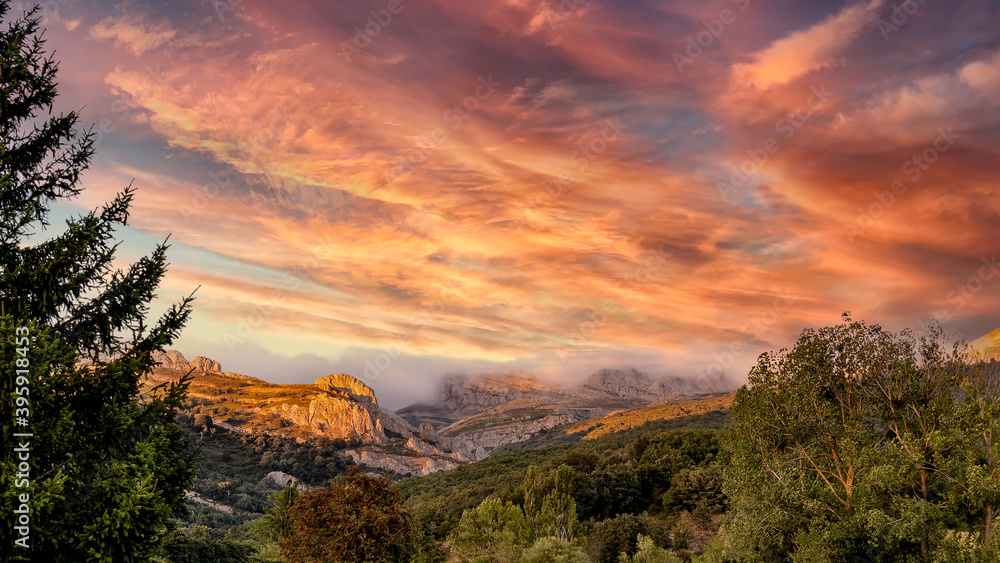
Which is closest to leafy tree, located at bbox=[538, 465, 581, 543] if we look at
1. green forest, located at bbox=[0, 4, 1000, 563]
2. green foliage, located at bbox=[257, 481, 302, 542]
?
green forest, located at bbox=[0, 4, 1000, 563]

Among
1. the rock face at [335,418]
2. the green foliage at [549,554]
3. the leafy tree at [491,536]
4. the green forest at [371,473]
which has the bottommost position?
the rock face at [335,418]

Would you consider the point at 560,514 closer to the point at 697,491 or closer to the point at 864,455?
the point at 697,491

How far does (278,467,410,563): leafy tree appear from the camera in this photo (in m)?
16.9

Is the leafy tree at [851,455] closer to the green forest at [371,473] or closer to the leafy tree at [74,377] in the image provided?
the green forest at [371,473]

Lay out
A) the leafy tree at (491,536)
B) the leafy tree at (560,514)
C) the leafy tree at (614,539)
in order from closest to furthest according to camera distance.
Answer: the leafy tree at (491,536)
the leafy tree at (614,539)
the leafy tree at (560,514)

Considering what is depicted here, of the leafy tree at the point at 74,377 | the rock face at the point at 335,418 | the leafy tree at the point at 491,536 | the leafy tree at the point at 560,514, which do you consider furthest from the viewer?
the rock face at the point at 335,418

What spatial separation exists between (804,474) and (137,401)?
26.9 meters

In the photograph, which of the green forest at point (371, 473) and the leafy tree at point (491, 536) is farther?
the leafy tree at point (491, 536)

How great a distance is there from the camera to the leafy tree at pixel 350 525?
55.6 feet

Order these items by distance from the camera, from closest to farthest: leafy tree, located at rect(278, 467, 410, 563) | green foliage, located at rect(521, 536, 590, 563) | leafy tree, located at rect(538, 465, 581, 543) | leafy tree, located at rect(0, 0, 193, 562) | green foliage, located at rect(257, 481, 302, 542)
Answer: leafy tree, located at rect(0, 0, 193, 562) < leafy tree, located at rect(278, 467, 410, 563) < green foliage, located at rect(521, 536, 590, 563) < green foliage, located at rect(257, 481, 302, 542) < leafy tree, located at rect(538, 465, 581, 543)

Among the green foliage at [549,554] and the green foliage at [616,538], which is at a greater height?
the green foliage at [549,554]

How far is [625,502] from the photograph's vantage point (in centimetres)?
5341

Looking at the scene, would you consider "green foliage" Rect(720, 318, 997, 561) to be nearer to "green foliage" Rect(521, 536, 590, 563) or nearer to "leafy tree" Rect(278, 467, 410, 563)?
"green foliage" Rect(521, 536, 590, 563)

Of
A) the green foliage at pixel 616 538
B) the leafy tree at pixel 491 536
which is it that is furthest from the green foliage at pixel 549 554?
the green foliage at pixel 616 538
